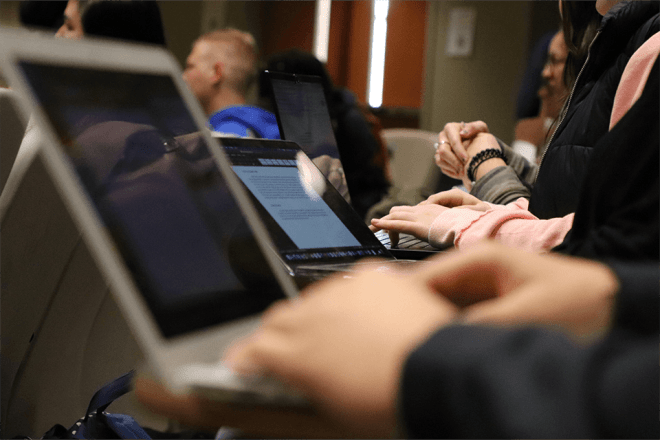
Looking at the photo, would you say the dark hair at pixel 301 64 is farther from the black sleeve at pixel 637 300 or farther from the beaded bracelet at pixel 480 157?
the black sleeve at pixel 637 300

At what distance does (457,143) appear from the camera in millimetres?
1192

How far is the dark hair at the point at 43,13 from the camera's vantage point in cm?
226

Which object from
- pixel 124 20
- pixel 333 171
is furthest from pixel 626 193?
pixel 124 20

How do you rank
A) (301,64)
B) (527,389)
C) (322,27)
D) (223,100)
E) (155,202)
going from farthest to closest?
(322,27), (223,100), (301,64), (155,202), (527,389)

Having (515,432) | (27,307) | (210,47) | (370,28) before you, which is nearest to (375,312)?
(515,432)

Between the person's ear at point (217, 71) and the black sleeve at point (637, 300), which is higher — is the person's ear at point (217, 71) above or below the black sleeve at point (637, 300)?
below

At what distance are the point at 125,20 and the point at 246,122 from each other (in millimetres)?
708

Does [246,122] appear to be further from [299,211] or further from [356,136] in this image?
[299,211]

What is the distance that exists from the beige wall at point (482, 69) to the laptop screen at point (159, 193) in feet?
14.3

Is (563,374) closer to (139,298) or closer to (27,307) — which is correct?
(139,298)

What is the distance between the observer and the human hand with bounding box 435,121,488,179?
119 centimetres

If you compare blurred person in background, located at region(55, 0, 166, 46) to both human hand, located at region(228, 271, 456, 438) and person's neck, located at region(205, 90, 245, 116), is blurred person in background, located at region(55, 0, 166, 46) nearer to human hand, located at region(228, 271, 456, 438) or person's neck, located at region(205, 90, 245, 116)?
human hand, located at region(228, 271, 456, 438)

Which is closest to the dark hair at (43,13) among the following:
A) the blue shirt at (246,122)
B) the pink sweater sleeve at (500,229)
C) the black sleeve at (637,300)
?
the blue shirt at (246,122)

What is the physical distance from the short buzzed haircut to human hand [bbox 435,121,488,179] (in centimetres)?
211
